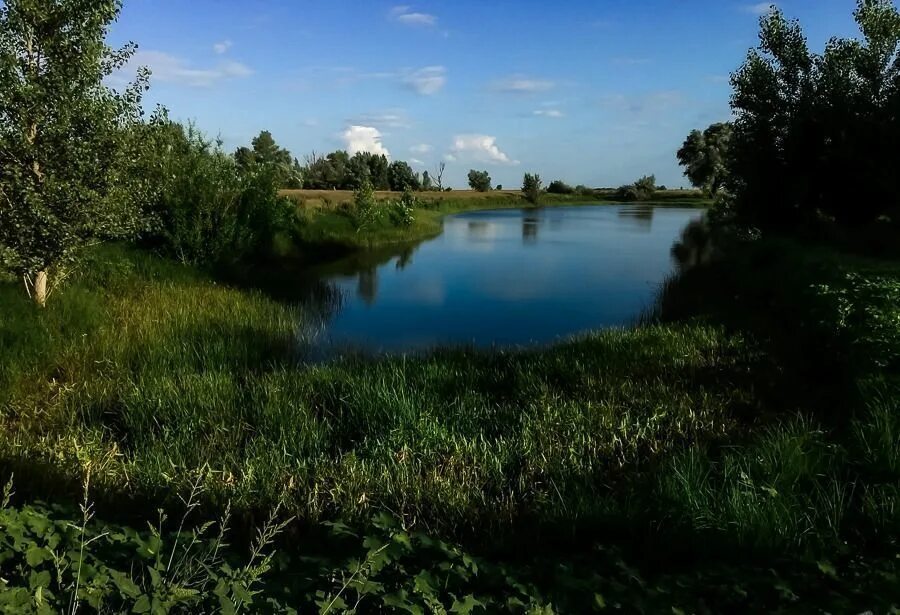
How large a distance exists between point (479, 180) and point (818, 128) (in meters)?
106

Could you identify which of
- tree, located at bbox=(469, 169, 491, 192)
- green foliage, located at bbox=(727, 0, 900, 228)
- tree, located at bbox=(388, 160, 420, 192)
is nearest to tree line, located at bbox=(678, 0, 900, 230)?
green foliage, located at bbox=(727, 0, 900, 228)

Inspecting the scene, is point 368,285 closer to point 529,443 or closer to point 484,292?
point 484,292

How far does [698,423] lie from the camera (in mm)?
7922

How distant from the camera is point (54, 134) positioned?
1073 cm

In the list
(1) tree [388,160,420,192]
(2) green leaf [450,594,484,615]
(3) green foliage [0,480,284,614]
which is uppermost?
(1) tree [388,160,420,192]

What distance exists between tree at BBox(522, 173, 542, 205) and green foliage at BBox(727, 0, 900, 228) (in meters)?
81.2

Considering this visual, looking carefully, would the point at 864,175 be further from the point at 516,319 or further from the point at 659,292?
the point at 516,319

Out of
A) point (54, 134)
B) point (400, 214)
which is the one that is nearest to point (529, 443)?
point (54, 134)

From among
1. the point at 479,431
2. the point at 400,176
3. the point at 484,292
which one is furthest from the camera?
the point at 400,176

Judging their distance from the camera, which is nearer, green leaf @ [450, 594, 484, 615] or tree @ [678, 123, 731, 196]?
green leaf @ [450, 594, 484, 615]

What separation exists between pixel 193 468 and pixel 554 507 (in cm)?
376

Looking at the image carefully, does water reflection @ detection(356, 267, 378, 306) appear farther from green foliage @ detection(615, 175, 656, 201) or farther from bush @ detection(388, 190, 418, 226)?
green foliage @ detection(615, 175, 656, 201)

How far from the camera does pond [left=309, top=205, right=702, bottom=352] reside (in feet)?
50.0

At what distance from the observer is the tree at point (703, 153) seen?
85.6 metres
